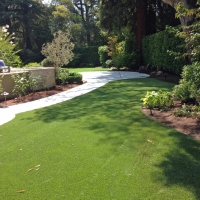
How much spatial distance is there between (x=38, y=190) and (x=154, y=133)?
2.45 meters

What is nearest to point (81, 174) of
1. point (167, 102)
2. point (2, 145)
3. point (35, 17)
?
point (2, 145)

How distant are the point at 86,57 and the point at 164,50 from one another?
1886 centimetres

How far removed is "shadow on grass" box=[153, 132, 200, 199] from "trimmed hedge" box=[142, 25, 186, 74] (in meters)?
7.92

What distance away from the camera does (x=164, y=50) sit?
47.3 ft

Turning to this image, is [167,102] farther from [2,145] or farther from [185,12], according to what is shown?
[2,145]

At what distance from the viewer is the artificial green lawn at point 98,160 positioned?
9.46ft

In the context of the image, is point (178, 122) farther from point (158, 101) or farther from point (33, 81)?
point (33, 81)

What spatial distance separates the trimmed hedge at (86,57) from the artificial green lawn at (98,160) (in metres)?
26.0

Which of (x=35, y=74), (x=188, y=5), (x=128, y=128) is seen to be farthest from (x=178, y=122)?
(x=35, y=74)

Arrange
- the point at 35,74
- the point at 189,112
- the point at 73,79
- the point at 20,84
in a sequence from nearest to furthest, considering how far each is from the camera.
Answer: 1. the point at 189,112
2. the point at 20,84
3. the point at 35,74
4. the point at 73,79

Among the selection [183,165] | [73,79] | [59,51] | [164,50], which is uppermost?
[59,51]

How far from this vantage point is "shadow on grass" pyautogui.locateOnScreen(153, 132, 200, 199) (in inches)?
115

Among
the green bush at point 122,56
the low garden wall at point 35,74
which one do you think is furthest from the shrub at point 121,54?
the low garden wall at point 35,74

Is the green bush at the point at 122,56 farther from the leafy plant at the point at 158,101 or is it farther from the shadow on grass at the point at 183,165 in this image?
the shadow on grass at the point at 183,165
